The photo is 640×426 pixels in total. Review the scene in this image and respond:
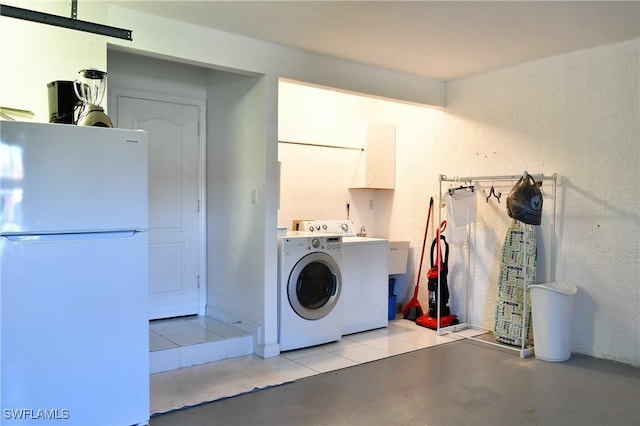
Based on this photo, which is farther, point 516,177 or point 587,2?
point 516,177

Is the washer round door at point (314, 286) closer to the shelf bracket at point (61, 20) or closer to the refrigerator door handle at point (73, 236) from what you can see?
the refrigerator door handle at point (73, 236)

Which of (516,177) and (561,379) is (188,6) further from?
(561,379)

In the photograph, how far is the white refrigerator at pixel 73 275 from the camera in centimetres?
226

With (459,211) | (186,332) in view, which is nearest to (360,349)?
(186,332)

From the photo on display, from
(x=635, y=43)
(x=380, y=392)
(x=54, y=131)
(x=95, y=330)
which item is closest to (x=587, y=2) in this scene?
(x=635, y=43)

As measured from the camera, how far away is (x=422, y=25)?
3354mm

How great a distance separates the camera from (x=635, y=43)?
368cm

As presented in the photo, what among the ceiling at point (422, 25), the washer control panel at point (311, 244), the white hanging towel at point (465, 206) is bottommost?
the washer control panel at point (311, 244)

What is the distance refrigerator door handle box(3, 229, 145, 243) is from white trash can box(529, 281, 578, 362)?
10.0 feet

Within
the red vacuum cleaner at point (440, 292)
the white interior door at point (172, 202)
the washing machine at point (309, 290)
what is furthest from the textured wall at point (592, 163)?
the white interior door at point (172, 202)

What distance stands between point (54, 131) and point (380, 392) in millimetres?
2457

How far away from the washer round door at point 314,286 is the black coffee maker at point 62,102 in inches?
80.1

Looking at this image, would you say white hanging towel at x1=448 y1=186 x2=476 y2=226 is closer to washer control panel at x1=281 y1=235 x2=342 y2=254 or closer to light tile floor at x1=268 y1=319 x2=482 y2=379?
light tile floor at x1=268 y1=319 x2=482 y2=379

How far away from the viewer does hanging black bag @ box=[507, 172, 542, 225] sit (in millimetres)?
3893
